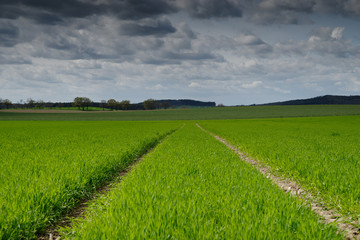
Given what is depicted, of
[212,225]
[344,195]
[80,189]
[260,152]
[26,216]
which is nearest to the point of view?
[212,225]

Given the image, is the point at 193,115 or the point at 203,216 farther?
the point at 193,115

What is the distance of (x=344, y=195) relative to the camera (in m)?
6.19

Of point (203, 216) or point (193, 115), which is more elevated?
point (203, 216)

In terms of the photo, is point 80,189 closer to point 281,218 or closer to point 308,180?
point 281,218

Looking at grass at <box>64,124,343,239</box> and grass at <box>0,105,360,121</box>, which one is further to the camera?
grass at <box>0,105,360,121</box>

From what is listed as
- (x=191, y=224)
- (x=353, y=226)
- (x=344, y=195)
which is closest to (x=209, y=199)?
(x=191, y=224)

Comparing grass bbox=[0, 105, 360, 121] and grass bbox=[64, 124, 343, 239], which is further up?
grass bbox=[64, 124, 343, 239]

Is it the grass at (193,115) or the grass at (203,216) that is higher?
the grass at (203,216)

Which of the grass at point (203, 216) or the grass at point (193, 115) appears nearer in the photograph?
the grass at point (203, 216)

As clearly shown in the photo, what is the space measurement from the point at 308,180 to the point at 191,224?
5.26m

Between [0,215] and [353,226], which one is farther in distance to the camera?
[353,226]

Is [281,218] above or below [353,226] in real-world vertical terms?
above

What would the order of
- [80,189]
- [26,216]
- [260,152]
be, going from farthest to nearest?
1. [260,152]
2. [80,189]
3. [26,216]

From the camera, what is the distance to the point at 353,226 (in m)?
4.96
